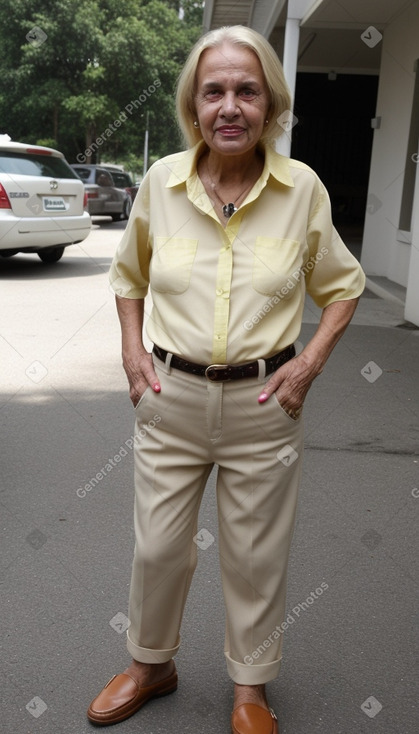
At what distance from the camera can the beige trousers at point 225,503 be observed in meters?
2.45

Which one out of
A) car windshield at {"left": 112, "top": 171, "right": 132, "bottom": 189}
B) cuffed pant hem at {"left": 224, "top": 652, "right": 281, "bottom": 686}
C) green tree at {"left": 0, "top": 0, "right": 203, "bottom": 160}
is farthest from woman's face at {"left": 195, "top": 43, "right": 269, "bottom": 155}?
green tree at {"left": 0, "top": 0, "right": 203, "bottom": 160}

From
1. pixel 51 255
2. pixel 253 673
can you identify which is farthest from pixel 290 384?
pixel 51 255

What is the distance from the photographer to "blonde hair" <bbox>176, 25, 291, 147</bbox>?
92.3 inches

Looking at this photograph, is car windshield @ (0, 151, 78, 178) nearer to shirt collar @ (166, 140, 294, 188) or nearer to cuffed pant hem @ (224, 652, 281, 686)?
shirt collar @ (166, 140, 294, 188)

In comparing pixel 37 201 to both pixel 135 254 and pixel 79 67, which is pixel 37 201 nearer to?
pixel 135 254

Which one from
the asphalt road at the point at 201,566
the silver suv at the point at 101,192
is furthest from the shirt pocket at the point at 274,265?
the silver suv at the point at 101,192

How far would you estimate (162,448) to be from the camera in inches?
99.7

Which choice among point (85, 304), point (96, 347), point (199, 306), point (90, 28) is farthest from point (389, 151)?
point (90, 28)

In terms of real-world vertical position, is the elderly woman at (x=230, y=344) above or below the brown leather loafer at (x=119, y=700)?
above

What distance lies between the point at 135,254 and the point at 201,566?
5.45 ft

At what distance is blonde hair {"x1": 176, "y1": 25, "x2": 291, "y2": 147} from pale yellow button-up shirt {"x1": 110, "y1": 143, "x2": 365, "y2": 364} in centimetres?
9

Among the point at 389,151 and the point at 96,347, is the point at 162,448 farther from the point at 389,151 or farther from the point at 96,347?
the point at 389,151

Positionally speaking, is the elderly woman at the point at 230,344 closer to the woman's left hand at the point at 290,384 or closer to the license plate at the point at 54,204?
the woman's left hand at the point at 290,384

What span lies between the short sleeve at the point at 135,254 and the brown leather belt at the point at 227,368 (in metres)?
0.36
